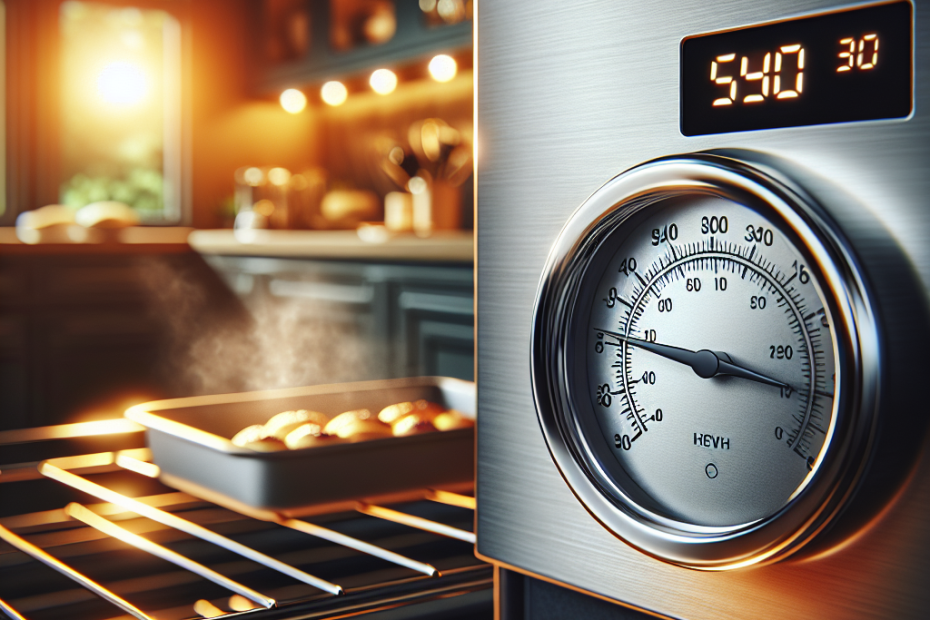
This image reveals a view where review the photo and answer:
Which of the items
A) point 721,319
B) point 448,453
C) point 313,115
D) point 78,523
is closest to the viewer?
point 721,319

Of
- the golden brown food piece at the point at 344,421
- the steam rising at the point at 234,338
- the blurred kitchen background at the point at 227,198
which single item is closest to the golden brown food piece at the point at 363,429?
the golden brown food piece at the point at 344,421

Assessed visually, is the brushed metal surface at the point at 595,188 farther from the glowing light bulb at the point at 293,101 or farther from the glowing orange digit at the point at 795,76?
the glowing light bulb at the point at 293,101

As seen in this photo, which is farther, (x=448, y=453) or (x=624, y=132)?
(x=448, y=453)

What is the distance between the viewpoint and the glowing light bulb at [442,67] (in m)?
3.15

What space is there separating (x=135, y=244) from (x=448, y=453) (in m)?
3.31

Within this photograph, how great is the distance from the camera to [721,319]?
0.31 m

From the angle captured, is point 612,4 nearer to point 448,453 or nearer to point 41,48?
point 448,453

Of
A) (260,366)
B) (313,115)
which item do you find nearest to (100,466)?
(260,366)

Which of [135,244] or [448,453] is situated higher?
[135,244]

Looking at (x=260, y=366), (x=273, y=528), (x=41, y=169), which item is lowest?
(x=260, y=366)

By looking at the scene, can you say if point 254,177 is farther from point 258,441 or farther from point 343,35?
point 258,441

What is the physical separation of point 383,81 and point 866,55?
349 centimetres

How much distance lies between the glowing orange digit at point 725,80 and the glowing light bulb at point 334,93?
3.60 m

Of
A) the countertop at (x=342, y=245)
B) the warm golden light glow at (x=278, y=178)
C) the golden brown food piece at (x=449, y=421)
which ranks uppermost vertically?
the warm golden light glow at (x=278, y=178)
